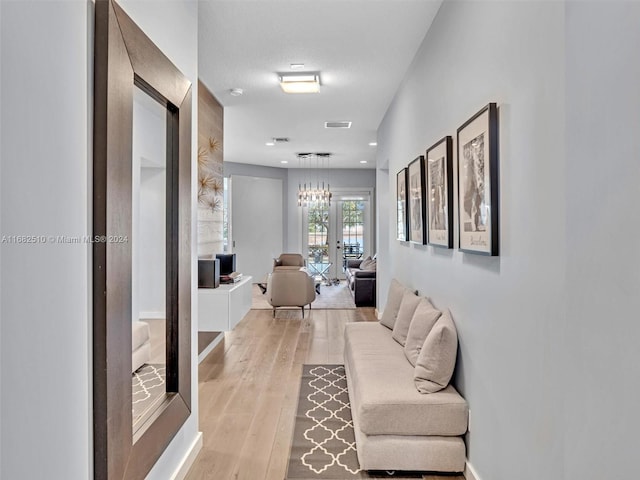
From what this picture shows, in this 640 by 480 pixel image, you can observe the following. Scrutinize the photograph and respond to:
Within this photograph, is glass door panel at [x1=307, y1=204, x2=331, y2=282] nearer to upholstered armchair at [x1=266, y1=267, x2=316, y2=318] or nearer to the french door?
the french door

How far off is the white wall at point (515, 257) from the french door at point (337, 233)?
306 inches

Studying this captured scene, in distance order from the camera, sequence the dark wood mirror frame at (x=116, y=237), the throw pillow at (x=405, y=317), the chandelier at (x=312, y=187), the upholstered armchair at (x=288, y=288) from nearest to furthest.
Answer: the dark wood mirror frame at (x=116, y=237) → the throw pillow at (x=405, y=317) → the upholstered armchair at (x=288, y=288) → the chandelier at (x=312, y=187)

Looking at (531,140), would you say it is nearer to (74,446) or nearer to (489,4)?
(489,4)

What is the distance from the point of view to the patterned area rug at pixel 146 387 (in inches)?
64.7

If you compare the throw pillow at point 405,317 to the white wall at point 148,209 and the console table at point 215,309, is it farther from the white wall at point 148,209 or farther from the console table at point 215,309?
the white wall at point 148,209

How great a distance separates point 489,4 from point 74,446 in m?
2.36

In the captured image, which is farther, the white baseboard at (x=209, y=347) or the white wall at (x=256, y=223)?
the white wall at (x=256, y=223)

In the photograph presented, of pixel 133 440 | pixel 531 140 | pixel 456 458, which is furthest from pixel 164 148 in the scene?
pixel 456 458

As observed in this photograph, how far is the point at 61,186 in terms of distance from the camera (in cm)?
116

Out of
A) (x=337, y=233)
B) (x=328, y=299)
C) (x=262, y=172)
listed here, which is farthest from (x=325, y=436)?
(x=337, y=233)

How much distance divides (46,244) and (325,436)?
7.01ft

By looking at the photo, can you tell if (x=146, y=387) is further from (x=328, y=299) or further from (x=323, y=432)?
(x=328, y=299)

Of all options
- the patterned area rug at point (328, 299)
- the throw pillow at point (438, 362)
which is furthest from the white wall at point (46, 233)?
the patterned area rug at point (328, 299)

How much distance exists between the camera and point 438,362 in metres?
2.22
